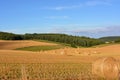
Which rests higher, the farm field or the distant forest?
the distant forest

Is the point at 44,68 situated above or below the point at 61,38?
below

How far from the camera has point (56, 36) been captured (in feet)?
382

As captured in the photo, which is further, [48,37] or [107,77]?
[48,37]

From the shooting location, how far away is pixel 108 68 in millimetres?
20016

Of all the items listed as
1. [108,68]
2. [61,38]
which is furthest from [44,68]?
[61,38]

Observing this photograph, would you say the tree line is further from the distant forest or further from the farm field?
the farm field

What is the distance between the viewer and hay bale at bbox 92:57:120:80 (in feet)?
64.5

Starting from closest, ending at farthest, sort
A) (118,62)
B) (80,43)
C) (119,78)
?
(119,78)
(118,62)
(80,43)

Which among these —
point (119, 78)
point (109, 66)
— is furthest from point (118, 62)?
point (119, 78)

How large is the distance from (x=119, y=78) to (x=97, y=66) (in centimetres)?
523

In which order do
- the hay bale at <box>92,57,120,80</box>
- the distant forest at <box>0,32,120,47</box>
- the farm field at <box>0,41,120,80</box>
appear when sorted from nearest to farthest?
the farm field at <box>0,41,120,80</box>
the hay bale at <box>92,57,120,80</box>
the distant forest at <box>0,32,120,47</box>

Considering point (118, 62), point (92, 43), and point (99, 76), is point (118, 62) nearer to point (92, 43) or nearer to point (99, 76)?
point (99, 76)

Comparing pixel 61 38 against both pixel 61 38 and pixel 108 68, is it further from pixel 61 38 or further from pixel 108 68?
pixel 108 68

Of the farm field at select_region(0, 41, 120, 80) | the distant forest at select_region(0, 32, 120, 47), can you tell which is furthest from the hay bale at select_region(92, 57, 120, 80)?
the distant forest at select_region(0, 32, 120, 47)
